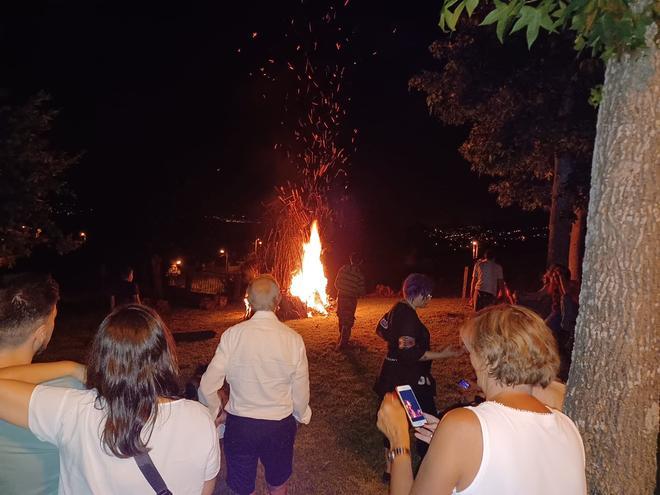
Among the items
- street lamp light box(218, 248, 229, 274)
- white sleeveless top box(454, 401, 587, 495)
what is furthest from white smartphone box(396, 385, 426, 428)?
street lamp light box(218, 248, 229, 274)

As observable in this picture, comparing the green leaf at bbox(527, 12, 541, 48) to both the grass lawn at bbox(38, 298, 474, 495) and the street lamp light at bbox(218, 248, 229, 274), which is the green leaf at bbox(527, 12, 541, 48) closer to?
the grass lawn at bbox(38, 298, 474, 495)

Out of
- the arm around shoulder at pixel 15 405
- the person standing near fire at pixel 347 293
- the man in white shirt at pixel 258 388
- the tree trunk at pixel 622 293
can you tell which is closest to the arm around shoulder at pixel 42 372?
the arm around shoulder at pixel 15 405

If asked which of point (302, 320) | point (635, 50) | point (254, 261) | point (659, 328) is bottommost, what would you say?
point (302, 320)

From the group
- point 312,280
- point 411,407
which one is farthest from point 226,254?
point 411,407

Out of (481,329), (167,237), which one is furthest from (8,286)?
(167,237)

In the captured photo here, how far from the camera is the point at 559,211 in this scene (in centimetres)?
1243

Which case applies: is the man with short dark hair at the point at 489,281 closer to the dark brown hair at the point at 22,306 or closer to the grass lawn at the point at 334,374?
the grass lawn at the point at 334,374

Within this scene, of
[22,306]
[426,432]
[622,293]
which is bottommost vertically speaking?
[426,432]

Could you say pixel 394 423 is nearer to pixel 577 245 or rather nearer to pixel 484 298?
pixel 484 298

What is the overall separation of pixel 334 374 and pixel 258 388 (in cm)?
485

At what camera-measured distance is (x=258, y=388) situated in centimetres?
348

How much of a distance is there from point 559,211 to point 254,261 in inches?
311

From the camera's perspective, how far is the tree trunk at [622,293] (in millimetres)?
2557

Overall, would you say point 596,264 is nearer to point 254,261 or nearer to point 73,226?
point 254,261
